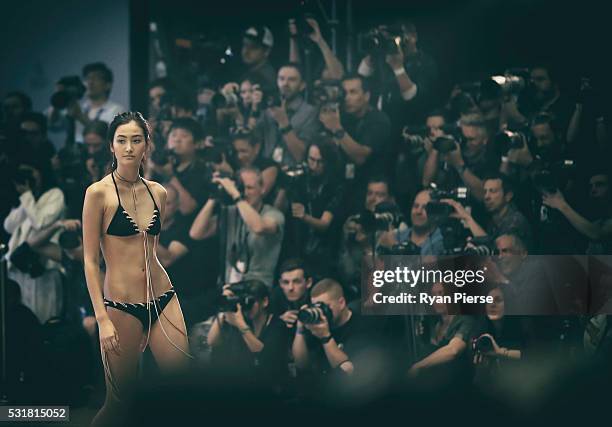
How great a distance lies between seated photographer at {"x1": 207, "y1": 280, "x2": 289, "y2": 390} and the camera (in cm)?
656

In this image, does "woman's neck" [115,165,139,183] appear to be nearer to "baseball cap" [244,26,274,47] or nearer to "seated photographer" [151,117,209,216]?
"seated photographer" [151,117,209,216]

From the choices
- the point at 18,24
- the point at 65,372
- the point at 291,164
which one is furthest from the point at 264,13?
the point at 65,372

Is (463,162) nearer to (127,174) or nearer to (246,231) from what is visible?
(246,231)

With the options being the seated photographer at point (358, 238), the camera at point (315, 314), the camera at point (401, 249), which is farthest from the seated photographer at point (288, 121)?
the camera at point (315, 314)

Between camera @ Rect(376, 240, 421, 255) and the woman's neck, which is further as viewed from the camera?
camera @ Rect(376, 240, 421, 255)

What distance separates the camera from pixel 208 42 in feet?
21.8

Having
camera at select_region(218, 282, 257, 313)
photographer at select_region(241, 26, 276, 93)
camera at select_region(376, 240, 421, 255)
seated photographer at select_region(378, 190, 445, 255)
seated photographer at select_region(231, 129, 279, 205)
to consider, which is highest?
photographer at select_region(241, 26, 276, 93)

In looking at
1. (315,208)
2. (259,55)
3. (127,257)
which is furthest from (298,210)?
(127,257)

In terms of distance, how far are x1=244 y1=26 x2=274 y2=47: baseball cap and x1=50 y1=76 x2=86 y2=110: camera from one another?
1.04 meters

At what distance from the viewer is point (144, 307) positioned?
5652 millimetres

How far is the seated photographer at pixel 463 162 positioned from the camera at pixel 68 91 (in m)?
2.12

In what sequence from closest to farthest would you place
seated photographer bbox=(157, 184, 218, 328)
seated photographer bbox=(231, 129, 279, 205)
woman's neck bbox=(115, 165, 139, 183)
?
1. woman's neck bbox=(115, 165, 139, 183)
2. seated photographer bbox=(157, 184, 218, 328)
3. seated photographer bbox=(231, 129, 279, 205)

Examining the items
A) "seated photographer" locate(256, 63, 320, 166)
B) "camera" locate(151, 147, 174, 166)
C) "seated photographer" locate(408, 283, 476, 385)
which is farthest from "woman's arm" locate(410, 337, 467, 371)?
"camera" locate(151, 147, 174, 166)

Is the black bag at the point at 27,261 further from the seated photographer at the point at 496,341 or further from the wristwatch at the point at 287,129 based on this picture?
the seated photographer at the point at 496,341
